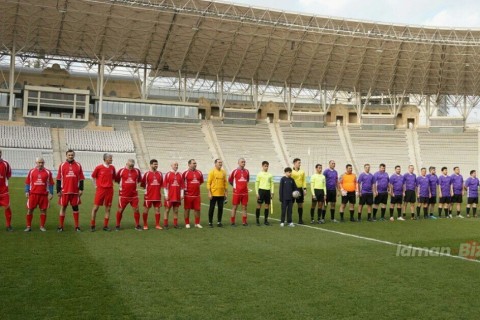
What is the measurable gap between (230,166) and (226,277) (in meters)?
45.5

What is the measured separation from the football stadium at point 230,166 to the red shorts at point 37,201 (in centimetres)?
2

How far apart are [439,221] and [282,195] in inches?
211

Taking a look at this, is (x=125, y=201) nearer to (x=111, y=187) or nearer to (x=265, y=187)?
(x=111, y=187)

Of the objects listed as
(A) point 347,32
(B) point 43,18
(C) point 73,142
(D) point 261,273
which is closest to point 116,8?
(B) point 43,18

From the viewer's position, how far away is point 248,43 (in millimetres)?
50531

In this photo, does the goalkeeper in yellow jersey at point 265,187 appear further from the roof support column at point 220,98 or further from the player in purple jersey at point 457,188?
the roof support column at point 220,98

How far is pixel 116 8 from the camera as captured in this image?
44000 mm

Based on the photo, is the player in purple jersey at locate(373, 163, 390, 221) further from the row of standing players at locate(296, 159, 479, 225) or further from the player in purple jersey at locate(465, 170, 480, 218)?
the player in purple jersey at locate(465, 170, 480, 218)

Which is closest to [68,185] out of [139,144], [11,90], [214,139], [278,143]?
[139,144]

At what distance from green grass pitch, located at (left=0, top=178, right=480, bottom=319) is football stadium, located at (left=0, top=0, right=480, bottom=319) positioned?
40 mm

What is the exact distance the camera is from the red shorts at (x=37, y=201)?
1123 cm

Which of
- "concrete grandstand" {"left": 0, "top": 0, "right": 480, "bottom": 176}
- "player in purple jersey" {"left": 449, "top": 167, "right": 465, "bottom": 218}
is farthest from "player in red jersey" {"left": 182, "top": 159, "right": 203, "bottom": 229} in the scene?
"concrete grandstand" {"left": 0, "top": 0, "right": 480, "bottom": 176}

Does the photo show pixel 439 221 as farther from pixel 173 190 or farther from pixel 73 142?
pixel 73 142

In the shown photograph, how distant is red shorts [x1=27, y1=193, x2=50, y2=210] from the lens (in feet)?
36.8
